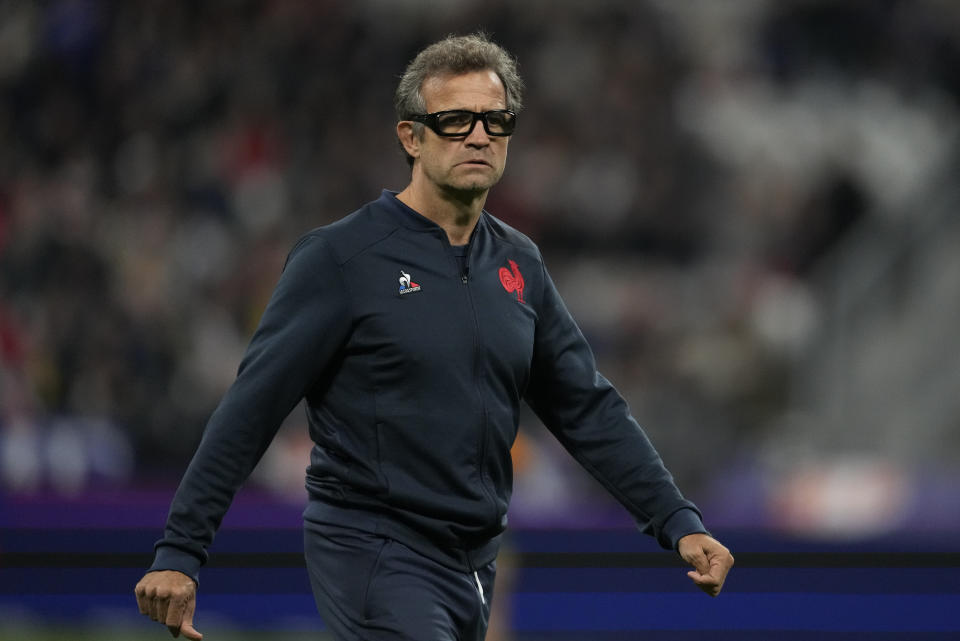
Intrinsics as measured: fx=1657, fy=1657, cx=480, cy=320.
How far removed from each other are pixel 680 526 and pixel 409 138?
125 centimetres

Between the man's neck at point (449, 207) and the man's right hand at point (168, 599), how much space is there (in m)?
1.14

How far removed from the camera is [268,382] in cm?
405

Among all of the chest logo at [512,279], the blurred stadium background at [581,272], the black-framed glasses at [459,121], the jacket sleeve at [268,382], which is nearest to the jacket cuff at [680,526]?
the chest logo at [512,279]

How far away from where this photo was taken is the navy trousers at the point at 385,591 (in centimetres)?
406

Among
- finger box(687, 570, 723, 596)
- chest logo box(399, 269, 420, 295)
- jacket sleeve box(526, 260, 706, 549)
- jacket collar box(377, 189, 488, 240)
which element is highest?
jacket collar box(377, 189, 488, 240)

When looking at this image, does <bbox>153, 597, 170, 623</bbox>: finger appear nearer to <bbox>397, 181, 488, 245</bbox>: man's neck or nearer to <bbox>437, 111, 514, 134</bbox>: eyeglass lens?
<bbox>397, 181, 488, 245</bbox>: man's neck

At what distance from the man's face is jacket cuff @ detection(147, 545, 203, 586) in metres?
1.14

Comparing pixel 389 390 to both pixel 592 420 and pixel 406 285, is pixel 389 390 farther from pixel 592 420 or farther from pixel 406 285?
pixel 592 420

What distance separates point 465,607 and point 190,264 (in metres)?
8.10

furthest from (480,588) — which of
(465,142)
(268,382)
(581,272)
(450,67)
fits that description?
(581,272)

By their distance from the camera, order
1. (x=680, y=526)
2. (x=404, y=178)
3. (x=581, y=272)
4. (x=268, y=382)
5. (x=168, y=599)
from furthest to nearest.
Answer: (x=404, y=178), (x=581, y=272), (x=680, y=526), (x=268, y=382), (x=168, y=599)

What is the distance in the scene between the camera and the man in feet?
13.3

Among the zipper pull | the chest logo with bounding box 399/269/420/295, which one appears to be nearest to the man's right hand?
the zipper pull

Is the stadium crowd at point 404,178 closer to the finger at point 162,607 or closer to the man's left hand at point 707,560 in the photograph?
the man's left hand at point 707,560
